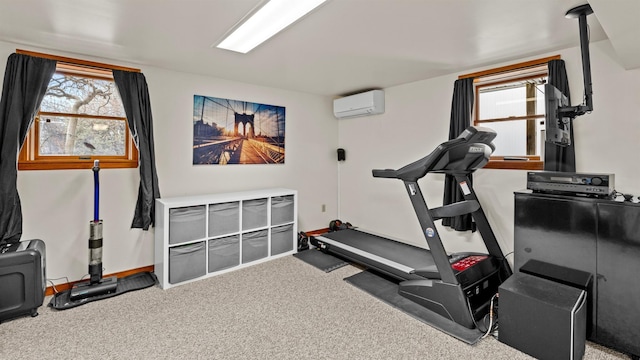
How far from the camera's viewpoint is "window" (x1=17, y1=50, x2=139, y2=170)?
9.34 feet

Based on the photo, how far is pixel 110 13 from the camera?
2090 millimetres

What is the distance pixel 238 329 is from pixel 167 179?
2052 millimetres

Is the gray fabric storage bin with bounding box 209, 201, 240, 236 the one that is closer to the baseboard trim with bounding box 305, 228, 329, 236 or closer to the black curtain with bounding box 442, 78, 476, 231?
the baseboard trim with bounding box 305, 228, 329, 236

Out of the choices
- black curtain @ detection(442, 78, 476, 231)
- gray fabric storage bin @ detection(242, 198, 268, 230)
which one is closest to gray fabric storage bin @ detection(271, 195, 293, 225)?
gray fabric storage bin @ detection(242, 198, 268, 230)

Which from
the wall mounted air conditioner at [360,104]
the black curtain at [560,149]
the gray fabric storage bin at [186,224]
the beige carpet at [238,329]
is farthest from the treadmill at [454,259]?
the gray fabric storage bin at [186,224]

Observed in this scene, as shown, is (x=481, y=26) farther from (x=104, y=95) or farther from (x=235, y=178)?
(x=104, y=95)

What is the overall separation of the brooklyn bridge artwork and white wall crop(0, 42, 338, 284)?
0.29 feet

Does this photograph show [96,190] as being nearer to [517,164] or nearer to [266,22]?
[266,22]

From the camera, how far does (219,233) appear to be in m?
3.42

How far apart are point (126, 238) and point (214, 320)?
5.29ft

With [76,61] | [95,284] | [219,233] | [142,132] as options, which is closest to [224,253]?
[219,233]

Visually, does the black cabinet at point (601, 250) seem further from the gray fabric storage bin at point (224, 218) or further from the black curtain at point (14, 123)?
the black curtain at point (14, 123)

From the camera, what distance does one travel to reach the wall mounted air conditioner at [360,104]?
14.3 ft

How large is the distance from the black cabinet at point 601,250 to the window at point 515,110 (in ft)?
3.13
